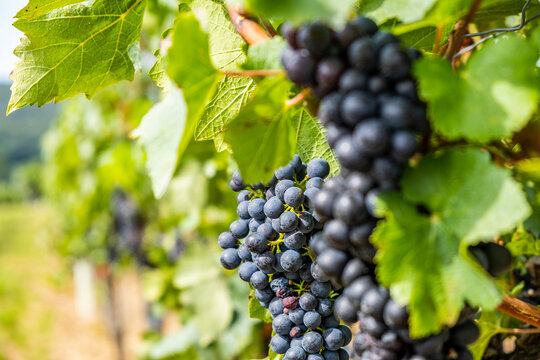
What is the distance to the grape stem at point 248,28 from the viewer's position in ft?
2.52

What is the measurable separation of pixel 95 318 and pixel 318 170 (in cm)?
908

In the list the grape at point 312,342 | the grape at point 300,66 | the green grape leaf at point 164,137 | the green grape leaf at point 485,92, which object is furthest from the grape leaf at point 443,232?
the grape at point 312,342

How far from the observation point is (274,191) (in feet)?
2.82

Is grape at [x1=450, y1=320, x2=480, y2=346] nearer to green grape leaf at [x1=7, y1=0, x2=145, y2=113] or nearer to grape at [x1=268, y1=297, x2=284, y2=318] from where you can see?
grape at [x1=268, y1=297, x2=284, y2=318]

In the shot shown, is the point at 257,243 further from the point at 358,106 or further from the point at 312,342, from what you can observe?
the point at 358,106

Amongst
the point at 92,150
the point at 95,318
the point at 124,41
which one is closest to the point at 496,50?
the point at 124,41

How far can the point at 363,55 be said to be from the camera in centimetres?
52

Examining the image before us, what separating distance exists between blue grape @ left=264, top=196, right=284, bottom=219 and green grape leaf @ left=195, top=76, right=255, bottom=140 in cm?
16

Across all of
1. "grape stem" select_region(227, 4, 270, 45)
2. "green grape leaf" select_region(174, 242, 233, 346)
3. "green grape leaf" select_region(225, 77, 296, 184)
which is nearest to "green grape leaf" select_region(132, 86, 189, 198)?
"green grape leaf" select_region(225, 77, 296, 184)

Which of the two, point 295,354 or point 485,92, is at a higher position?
point 485,92

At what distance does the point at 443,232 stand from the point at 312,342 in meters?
0.40

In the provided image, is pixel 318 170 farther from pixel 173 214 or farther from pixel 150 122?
pixel 173 214

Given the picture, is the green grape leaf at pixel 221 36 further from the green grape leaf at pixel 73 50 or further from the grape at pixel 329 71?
the grape at pixel 329 71

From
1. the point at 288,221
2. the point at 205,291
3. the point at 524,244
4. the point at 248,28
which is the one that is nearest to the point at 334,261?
the point at 288,221
